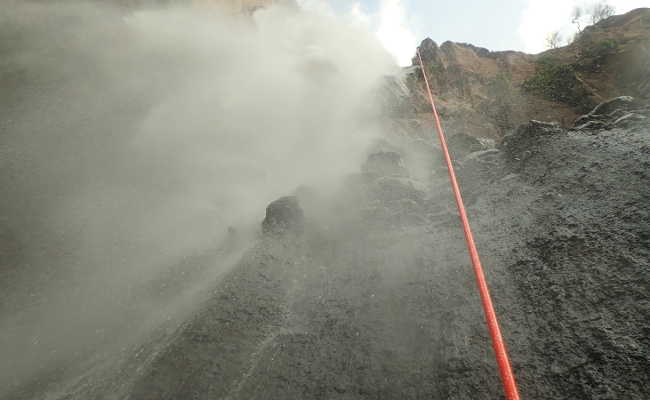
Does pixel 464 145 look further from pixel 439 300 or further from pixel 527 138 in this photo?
pixel 439 300

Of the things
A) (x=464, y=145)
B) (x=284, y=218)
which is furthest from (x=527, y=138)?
(x=284, y=218)

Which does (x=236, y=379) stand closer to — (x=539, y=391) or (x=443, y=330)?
(x=443, y=330)

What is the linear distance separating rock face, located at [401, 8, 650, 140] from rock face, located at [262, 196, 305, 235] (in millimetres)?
7555

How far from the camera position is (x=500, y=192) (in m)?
6.76

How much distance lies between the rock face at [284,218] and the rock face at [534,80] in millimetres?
7555

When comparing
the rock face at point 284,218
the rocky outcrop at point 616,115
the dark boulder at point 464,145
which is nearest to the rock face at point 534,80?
the dark boulder at point 464,145

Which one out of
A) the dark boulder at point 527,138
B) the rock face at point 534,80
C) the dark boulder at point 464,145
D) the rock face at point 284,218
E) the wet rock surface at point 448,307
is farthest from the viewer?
the rock face at point 534,80

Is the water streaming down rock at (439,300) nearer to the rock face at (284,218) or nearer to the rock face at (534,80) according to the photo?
the rock face at (284,218)

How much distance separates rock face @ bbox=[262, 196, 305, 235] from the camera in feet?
23.3

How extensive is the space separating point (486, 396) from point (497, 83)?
14.4 meters

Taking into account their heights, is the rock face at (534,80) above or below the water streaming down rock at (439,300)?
above

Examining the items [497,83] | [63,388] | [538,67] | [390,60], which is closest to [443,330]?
[63,388]

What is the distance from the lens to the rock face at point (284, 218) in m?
7.09

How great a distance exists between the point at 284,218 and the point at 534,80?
13248mm
